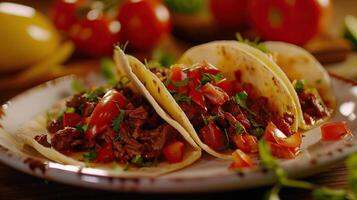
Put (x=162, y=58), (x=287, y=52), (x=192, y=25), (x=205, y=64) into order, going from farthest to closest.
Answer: (x=192, y=25)
(x=162, y=58)
(x=287, y=52)
(x=205, y=64)

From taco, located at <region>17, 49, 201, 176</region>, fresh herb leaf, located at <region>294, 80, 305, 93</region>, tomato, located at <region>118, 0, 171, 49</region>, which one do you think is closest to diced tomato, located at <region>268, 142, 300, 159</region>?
taco, located at <region>17, 49, 201, 176</region>

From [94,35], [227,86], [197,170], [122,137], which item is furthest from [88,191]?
[94,35]

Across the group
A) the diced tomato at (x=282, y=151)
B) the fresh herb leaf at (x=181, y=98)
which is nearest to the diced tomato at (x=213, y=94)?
the fresh herb leaf at (x=181, y=98)

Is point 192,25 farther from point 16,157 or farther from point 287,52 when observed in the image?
point 16,157

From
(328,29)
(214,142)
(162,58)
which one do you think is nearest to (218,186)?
(214,142)

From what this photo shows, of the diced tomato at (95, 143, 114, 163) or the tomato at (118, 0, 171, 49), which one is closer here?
the diced tomato at (95, 143, 114, 163)

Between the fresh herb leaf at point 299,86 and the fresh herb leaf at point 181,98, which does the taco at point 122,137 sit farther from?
the fresh herb leaf at point 299,86

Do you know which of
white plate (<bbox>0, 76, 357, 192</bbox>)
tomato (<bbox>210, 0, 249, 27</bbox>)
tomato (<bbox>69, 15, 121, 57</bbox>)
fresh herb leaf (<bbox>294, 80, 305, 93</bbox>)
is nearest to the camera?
white plate (<bbox>0, 76, 357, 192</bbox>)

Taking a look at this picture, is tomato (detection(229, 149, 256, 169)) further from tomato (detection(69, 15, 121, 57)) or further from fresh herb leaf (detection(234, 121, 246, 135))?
tomato (detection(69, 15, 121, 57))
